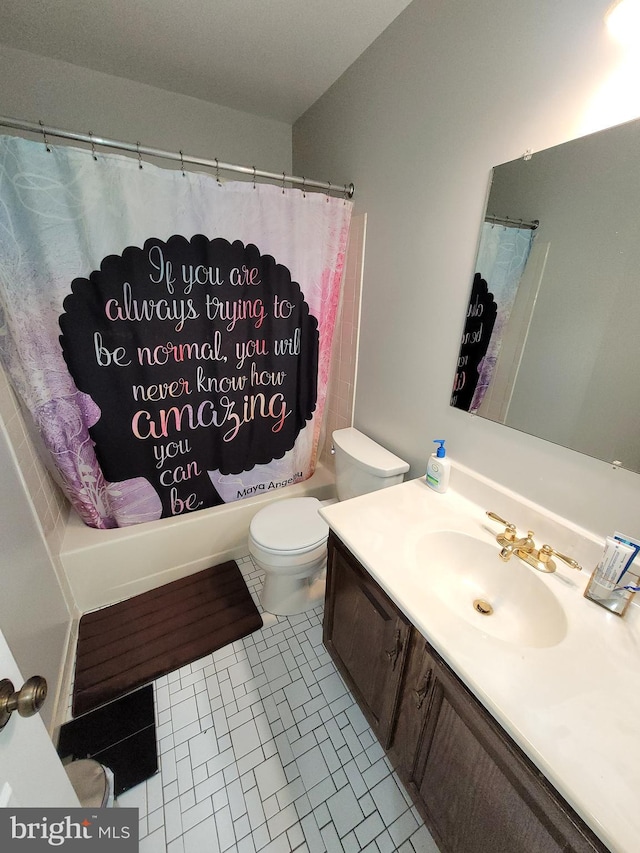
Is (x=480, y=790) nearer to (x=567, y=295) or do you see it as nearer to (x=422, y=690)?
(x=422, y=690)

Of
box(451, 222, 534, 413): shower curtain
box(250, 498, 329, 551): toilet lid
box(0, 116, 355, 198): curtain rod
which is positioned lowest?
box(250, 498, 329, 551): toilet lid

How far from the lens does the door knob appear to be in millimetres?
479

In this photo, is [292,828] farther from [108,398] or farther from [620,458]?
[108,398]

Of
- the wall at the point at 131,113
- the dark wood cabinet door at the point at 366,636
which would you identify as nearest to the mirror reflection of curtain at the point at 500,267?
the dark wood cabinet door at the point at 366,636

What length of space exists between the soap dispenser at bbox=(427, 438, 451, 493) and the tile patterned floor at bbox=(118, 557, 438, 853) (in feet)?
2.85

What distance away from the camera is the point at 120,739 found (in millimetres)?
1140

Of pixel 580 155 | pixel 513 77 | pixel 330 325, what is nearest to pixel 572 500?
pixel 580 155

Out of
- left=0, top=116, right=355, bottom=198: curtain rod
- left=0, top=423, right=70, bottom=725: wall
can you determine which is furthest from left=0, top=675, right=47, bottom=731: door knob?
left=0, top=116, right=355, bottom=198: curtain rod

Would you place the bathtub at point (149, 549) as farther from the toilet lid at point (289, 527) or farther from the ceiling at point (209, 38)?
the ceiling at point (209, 38)

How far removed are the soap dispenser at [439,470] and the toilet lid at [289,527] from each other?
1.64ft

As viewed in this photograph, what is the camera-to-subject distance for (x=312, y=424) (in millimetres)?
1939

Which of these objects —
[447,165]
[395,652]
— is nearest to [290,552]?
[395,652]

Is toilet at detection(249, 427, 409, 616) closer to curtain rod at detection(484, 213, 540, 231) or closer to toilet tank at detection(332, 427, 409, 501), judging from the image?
toilet tank at detection(332, 427, 409, 501)

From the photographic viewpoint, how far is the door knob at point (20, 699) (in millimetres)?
479
